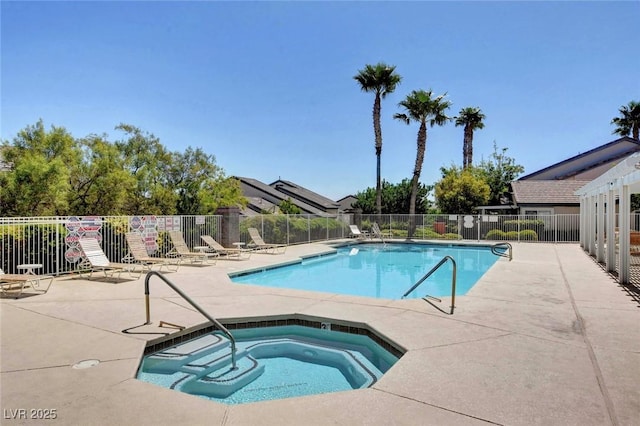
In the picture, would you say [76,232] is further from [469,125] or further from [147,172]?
[469,125]

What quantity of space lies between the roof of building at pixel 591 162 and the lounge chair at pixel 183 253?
110 ft

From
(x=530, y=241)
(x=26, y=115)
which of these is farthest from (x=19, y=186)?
(x=530, y=241)

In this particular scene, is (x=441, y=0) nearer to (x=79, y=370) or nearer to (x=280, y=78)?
(x=280, y=78)

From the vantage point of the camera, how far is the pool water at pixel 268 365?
185 inches

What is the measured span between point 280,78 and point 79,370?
1999cm

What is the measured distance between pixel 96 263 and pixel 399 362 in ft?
28.4

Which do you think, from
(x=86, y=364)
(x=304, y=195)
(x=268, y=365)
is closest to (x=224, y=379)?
(x=268, y=365)

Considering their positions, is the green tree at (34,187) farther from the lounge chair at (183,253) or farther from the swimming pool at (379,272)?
the swimming pool at (379,272)

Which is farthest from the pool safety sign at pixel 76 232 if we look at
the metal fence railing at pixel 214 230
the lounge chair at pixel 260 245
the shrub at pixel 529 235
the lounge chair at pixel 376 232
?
the shrub at pixel 529 235

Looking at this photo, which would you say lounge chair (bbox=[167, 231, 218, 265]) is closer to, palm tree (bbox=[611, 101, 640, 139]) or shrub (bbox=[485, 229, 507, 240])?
shrub (bbox=[485, 229, 507, 240])

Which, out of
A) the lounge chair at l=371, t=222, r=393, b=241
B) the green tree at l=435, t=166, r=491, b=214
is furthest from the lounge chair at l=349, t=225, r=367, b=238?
the green tree at l=435, t=166, r=491, b=214

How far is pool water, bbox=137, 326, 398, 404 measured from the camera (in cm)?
469

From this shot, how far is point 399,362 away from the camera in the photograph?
454 centimetres

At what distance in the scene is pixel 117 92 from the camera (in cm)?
1786
